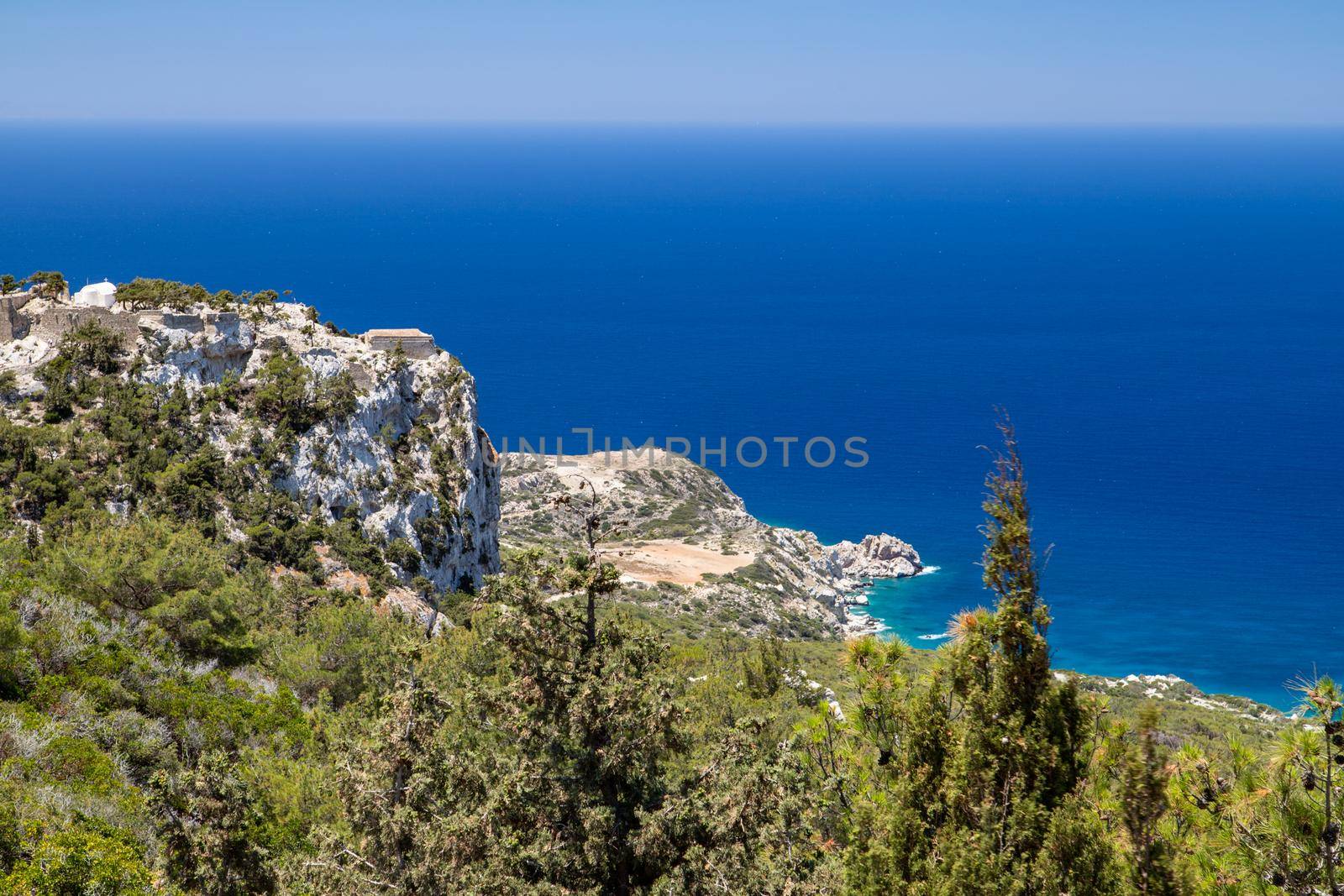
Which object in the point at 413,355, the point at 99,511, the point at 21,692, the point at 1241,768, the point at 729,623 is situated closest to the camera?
the point at 1241,768

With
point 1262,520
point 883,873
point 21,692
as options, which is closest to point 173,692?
point 21,692

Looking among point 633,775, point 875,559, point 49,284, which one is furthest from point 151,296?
point 875,559

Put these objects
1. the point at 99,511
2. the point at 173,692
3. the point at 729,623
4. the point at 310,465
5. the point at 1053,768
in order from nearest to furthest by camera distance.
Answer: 1. the point at 1053,768
2. the point at 173,692
3. the point at 99,511
4. the point at 310,465
5. the point at 729,623

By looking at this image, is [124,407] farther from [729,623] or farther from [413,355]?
[729,623]

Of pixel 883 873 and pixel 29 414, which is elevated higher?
pixel 29 414

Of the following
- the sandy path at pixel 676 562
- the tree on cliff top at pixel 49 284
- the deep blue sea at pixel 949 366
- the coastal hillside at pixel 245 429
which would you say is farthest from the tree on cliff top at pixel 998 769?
the sandy path at pixel 676 562

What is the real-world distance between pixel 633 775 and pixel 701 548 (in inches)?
1782

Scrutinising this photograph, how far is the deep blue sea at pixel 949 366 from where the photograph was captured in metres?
61.6

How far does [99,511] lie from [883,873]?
80.3ft

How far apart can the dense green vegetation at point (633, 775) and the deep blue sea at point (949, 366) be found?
26805 millimetres

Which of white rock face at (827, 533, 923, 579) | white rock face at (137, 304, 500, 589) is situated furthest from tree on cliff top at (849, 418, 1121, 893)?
white rock face at (827, 533, 923, 579)

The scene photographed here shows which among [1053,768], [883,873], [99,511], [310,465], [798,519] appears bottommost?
[883,873]

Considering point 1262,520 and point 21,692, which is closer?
point 21,692

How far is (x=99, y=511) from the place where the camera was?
26469 mm
